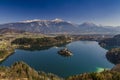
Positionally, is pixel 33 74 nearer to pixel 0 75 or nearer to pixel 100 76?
pixel 0 75

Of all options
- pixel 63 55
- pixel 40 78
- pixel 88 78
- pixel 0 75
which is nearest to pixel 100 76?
pixel 88 78

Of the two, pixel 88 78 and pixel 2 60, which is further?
pixel 2 60

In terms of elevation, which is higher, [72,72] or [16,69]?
[16,69]

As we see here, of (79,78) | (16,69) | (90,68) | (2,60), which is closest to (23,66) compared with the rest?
(16,69)

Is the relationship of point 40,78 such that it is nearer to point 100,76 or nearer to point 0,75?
point 0,75

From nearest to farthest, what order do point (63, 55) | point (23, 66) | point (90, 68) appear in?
point (23, 66) → point (90, 68) → point (63, 55)

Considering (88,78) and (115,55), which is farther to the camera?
(115,55)

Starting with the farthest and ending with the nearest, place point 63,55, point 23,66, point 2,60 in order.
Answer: point 63,55, point 2,60, point 23,66

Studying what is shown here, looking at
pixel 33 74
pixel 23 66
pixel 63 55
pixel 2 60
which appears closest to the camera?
pixel 33 74

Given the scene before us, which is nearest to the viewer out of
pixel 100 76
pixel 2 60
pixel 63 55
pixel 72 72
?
pixel 100 76
